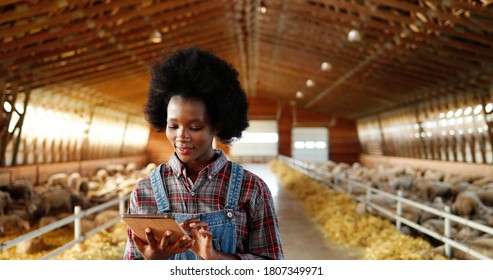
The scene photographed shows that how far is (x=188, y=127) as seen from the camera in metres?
1.62

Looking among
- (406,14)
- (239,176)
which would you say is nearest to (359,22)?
(406,14)

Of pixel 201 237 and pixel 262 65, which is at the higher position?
pixel 262 65

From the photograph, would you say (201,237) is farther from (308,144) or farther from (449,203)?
(308,144)

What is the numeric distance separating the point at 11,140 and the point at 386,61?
32.5 ft

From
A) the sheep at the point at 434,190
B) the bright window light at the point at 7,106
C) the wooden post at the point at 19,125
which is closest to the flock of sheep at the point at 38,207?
the wooden post at the point at 19,125

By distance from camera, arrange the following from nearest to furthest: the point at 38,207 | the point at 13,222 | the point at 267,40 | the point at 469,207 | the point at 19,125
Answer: the point at 13,222 → the point at 469,207 → the point at 38,207 → the point at 19,125 → the point at 267,40

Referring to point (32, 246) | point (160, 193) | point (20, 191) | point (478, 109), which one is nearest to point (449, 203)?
point (478, 109)

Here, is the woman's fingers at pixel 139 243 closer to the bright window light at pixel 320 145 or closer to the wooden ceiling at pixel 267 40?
the wooden ceiling at pixel 267 40

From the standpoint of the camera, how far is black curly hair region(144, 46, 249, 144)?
5.42 ft

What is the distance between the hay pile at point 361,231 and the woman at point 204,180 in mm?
3290

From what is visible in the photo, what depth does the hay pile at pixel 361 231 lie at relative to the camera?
486 centimetres

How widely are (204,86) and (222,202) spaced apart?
1.35 ft
